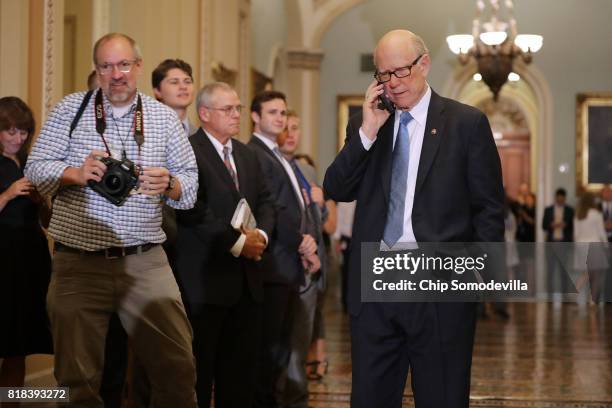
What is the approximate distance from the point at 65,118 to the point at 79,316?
0.75m

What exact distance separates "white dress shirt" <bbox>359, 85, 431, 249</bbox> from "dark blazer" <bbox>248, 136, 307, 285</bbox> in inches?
71.0

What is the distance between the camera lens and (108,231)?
3508 mm

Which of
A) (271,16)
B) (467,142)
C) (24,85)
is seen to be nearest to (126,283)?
(467,142)

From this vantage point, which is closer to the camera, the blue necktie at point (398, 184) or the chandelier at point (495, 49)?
the blue necktie at point (398, 184)

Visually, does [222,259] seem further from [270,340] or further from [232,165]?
[270,340]

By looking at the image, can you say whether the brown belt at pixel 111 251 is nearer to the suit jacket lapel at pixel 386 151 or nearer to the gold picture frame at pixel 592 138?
the suit jacket lapel at pixel 386 151

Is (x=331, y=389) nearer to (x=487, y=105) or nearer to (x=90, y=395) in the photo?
(x=90, y=395)

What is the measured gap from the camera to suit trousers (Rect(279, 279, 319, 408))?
526 cm

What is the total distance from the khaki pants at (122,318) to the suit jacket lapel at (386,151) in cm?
100

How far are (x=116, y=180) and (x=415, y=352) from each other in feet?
3.96

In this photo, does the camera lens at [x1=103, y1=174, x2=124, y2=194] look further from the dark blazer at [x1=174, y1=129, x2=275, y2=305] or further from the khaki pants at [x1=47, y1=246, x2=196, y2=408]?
the dark blazer at [x1=174, y1=129, x2=275, y2=305]

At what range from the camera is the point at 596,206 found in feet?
42.3

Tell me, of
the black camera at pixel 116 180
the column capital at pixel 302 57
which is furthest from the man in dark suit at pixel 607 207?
the black camera at pixel 116 180

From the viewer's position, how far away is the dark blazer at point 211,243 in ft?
14.2
